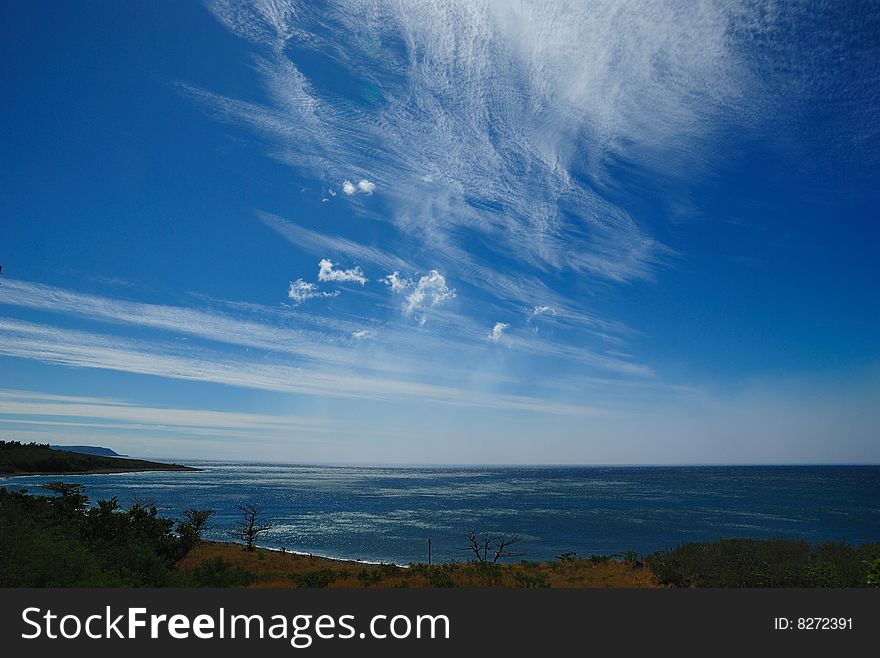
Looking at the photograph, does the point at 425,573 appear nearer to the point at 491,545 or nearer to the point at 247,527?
the point at 491,545

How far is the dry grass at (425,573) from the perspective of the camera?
29688 mm

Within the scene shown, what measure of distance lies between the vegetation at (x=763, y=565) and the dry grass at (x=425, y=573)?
2.71 metres

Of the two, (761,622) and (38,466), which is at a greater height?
(761,622)

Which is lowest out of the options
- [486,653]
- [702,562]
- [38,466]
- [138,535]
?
[38,466]

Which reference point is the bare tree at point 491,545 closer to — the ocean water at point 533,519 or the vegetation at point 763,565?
the ocean water at point 533,519

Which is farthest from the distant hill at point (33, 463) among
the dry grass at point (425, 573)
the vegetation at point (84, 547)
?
the vegetation at point (84, 547)

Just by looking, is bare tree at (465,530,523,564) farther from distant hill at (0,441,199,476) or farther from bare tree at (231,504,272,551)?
distant hill at (0,441,199,476)

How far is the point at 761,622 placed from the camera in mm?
11922

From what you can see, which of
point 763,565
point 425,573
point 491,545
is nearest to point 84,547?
point 425,573

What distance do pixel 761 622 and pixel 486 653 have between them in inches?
272

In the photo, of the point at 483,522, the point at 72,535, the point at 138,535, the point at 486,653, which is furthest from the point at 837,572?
the point at 483,522

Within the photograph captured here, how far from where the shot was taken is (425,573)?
106 feet

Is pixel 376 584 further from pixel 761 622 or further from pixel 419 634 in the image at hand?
pixel 761 622

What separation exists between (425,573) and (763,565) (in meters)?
24.0
